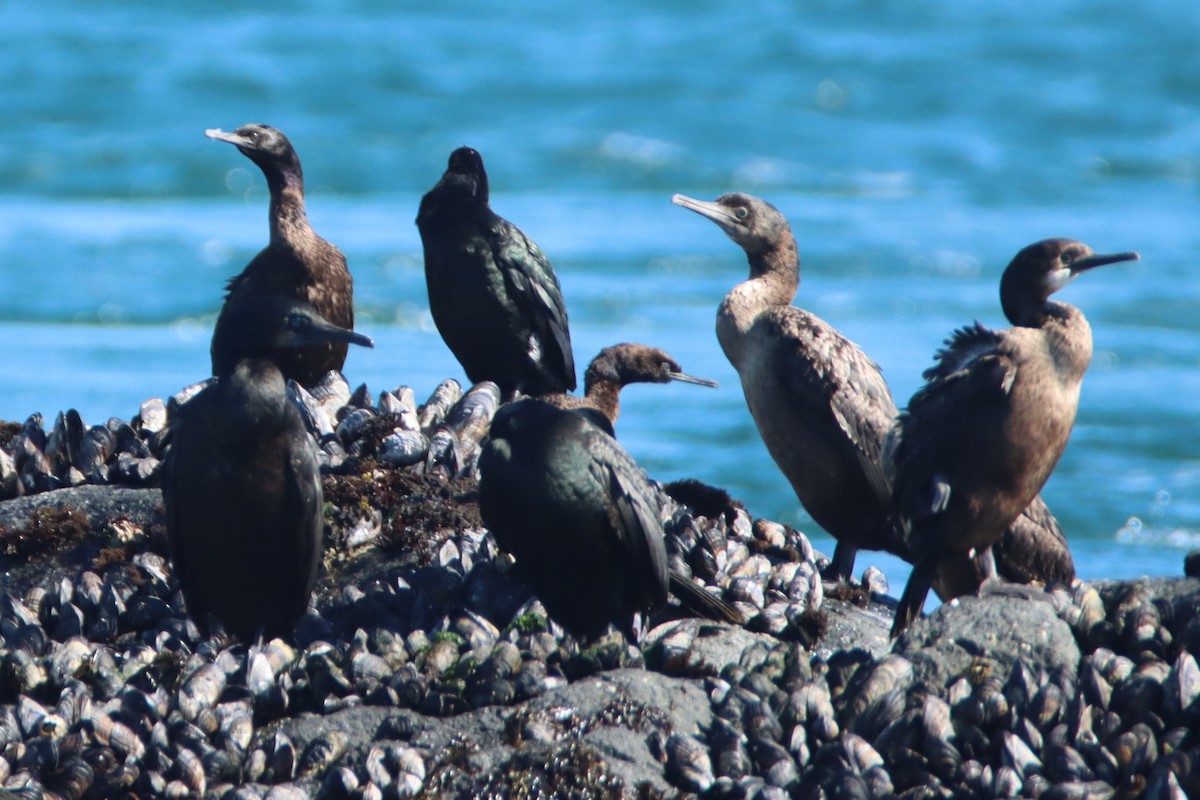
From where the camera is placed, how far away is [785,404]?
8211 mm

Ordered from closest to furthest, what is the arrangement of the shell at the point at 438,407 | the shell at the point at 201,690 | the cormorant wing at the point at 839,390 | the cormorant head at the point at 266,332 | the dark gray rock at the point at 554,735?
the dark gray rock at the point at 554,735, the shell at the point at 201,690, the cormorant head at the point at 266,332, the cormorant wing at the point at 839,390, the shell at the point at 438,407

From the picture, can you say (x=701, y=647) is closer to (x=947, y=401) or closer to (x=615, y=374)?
(x=947, y=401)

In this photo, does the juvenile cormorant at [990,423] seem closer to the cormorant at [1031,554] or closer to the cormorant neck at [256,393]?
the cormorant at [1031,554]

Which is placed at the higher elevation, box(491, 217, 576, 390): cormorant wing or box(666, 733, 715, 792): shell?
box(491, 217, 576, 390): cormorant wing

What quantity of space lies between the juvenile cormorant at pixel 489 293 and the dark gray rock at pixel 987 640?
3.77m

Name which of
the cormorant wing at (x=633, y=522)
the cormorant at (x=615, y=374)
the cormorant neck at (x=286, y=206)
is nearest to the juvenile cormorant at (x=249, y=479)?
the cormorant wing at (x=633, y=522)

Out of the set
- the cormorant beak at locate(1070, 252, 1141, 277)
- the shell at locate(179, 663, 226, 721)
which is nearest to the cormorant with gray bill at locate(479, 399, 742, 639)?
the shell at locate(179, 663, 226, 721)

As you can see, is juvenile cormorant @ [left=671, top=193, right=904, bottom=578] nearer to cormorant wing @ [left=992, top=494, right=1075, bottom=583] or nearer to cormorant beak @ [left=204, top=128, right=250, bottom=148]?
cormorant wing @ [left=992, top=494, right=1075, bottom=583]

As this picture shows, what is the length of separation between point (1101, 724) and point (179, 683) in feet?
9.78

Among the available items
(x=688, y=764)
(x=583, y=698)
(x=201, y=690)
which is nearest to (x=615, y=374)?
(x=583, y=698)

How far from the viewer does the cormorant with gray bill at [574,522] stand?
6555mm

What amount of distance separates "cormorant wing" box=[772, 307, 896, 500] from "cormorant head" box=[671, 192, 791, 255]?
98cm

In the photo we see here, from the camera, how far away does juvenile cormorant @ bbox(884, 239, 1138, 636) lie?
6648 millimetres

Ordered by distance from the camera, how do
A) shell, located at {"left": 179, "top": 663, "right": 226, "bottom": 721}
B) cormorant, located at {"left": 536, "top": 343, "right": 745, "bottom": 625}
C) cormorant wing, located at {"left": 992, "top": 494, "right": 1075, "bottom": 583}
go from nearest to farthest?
1. shell, located at {"left": 179, "top": 663, "right": 226, "bottom": 721}
2. cormorant wing, located at {"left": 992, "top": 494, "right": 1075, "bottom": 583}
3. cormorant, located at {"left": 536, "top": 343, "right": 745, "bottom": 625}
